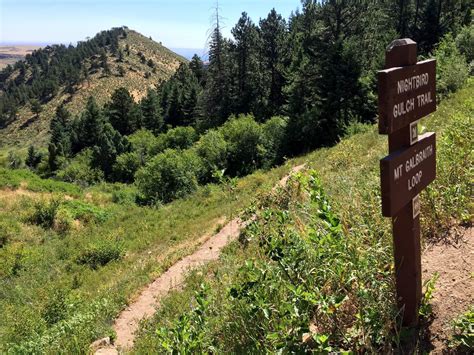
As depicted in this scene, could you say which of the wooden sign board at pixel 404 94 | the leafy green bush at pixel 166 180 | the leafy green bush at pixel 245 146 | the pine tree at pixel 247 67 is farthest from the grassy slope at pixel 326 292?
the pine tree at pixel 247 67

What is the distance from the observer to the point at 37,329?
7039 mm

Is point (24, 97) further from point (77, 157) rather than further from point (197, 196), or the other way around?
point (197, 196)

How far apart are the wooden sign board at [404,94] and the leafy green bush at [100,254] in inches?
458

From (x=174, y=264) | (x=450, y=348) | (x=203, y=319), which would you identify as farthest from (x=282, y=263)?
(x=174, y=264)

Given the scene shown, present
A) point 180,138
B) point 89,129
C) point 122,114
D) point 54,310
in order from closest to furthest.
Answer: point 54,310 → point 180,138 → point 89,129 → point 122,114

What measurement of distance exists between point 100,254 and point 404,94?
40.1 ft

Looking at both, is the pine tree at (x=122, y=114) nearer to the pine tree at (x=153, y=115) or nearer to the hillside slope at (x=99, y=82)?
the pine tree at (x=153, y=115)

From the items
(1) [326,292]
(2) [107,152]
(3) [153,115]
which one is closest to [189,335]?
(1) [326,292]

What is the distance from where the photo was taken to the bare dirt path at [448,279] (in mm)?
3053

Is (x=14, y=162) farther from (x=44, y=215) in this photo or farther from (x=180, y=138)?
(x=44, y=215)

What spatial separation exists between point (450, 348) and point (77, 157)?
5352cm

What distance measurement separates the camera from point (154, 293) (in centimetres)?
859

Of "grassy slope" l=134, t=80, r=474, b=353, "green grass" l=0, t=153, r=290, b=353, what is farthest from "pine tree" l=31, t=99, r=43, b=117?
"grassy slope" l=134, t=80, r=474, b=353

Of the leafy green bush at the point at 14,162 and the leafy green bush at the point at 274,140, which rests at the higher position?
the leafy green bush at the point at 274,140
